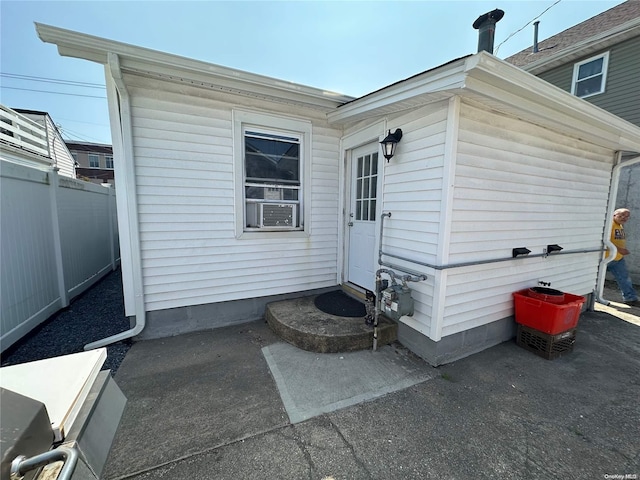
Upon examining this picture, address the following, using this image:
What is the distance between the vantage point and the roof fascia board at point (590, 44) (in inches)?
246

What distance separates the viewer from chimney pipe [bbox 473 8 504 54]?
9.24 feet

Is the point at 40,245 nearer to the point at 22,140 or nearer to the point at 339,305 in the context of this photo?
the point at 22,140

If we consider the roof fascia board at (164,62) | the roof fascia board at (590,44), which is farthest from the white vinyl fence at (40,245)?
the roof fascia board at (590,44)

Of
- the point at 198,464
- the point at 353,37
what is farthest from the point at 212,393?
the point at 353,37

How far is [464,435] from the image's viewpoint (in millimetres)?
1940

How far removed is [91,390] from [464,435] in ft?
7.65

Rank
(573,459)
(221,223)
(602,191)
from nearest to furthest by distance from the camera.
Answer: (573,459)
(221,223)
(602,191)

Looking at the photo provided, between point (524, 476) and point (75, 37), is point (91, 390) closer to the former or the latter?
point (524, 476)

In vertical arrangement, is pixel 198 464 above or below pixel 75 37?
below

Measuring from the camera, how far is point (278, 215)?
376cm

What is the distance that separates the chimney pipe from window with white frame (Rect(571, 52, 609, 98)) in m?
7.28

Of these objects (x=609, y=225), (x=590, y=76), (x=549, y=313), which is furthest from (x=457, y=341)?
(x=590, y=76)

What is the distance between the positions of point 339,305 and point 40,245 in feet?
13.6

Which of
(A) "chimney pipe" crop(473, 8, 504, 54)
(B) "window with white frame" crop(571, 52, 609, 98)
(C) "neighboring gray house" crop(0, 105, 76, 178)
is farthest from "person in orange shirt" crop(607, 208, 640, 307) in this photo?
(C) "neighboring gray house" crop(0, 105, 76, 178)
